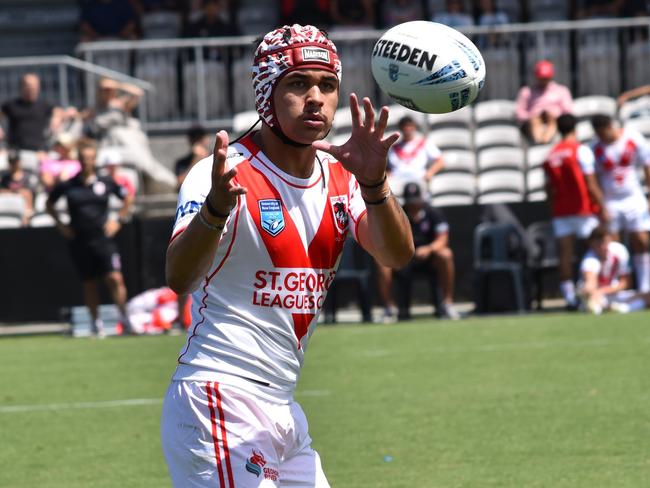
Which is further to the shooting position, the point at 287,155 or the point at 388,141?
the point at 287,155

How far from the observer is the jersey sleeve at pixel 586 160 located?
623 inches

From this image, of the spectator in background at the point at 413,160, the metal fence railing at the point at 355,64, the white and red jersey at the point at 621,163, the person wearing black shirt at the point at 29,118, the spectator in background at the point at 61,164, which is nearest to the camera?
the white and red jersey at the point at 621,163

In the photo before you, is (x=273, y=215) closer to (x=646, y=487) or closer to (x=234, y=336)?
(x=234, y=336)

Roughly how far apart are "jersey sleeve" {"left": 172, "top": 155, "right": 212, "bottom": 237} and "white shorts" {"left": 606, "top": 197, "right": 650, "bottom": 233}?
40.6 feet

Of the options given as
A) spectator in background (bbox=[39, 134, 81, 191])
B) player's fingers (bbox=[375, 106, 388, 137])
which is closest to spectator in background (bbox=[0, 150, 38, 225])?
spectator in background (bbox=[39, 134, 81, 191])

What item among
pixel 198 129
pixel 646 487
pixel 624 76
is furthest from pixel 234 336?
pixel 624 76

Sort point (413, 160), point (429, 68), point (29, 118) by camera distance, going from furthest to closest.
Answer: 1. point (29, 118)
2. point (413, 160)
3. point (429, 68)

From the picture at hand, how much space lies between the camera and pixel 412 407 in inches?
383

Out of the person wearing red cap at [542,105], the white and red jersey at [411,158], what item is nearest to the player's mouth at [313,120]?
the white and red jersey at [411,158]

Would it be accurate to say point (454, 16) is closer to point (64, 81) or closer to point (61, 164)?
point (64, 81)

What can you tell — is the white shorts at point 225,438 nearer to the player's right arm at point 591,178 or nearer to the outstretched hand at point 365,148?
the outstretched hand at point 365,148

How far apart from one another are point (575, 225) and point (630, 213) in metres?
0.68

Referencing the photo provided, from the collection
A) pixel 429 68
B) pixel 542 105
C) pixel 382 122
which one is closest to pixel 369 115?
pixel 382 122

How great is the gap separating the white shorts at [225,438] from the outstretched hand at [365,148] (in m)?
→ 0.81
